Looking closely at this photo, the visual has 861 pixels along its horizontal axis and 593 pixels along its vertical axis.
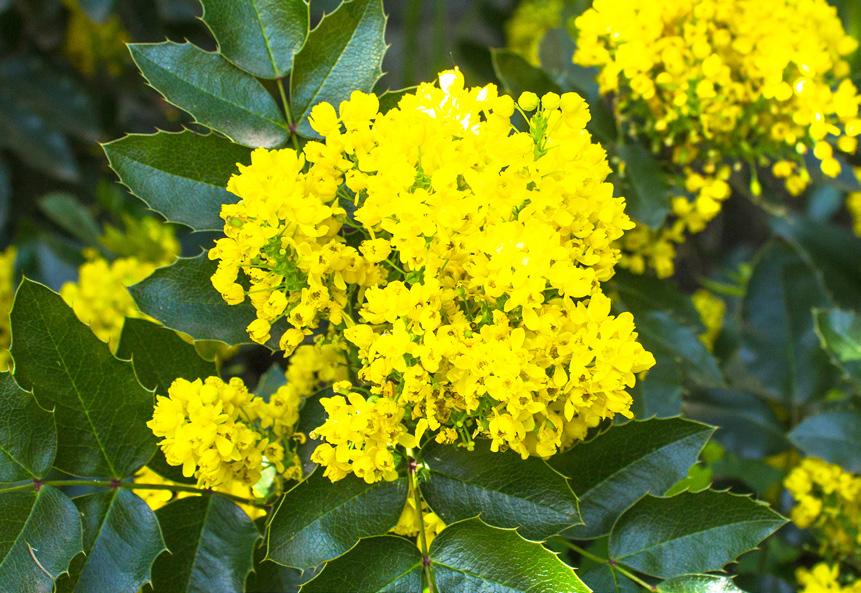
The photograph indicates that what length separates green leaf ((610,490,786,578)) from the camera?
3.34 ft

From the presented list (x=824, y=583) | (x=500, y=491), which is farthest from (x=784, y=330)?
(x=500, y=491)

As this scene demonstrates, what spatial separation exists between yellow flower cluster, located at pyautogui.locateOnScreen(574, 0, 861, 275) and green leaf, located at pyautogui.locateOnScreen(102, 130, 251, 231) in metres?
0.53

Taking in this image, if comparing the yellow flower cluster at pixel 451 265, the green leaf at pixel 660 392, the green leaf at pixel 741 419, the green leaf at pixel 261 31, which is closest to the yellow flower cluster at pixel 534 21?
the green leaf at pixel 741 419

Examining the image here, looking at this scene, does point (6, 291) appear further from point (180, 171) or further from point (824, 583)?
point (824, 583)

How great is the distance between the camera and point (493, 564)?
3.06 ft

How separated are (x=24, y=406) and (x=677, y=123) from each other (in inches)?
36.6

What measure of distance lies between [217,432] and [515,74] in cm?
71

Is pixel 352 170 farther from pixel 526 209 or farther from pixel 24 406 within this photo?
pixel 24 406

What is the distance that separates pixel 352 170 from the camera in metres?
0.93

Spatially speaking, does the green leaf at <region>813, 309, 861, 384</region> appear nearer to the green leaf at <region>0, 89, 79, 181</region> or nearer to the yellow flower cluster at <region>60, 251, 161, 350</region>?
the yellow flower cluster at <region>60, 251, 161, 350</region>

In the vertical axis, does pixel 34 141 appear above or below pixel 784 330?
below

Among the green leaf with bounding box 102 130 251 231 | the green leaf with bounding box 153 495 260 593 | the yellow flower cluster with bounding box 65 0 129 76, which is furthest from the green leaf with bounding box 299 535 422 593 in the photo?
the yellow flower cluster with bounding box 65 0 129 76

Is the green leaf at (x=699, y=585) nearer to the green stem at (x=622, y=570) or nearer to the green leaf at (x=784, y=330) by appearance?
the green stem at (x=622, y=570)

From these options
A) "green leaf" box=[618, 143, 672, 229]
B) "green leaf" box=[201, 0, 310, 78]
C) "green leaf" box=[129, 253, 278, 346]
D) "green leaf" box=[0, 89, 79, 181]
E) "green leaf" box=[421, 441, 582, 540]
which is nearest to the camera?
"green leaf" box=[421, 441, 582, 540]
